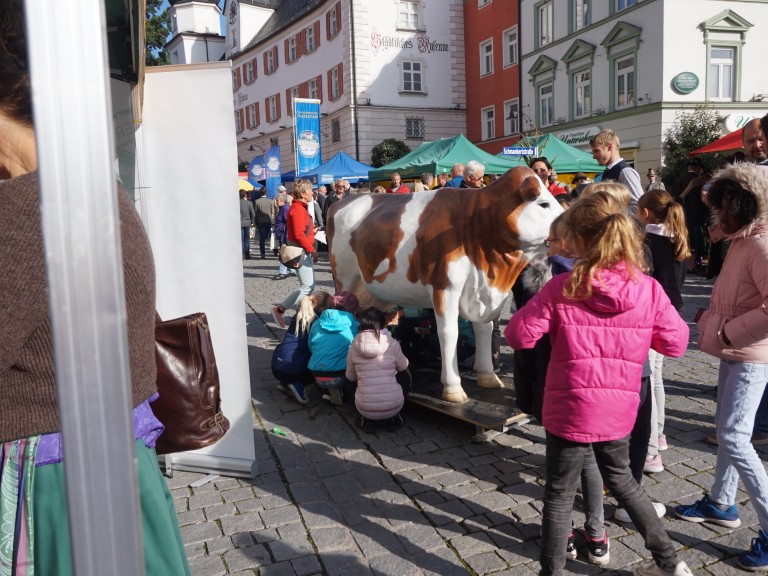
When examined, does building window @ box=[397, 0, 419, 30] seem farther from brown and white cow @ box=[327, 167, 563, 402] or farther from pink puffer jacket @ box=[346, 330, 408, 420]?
pink puffer jacket @ box=[346, 330, 408, 420]

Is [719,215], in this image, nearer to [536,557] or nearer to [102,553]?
[536,557]

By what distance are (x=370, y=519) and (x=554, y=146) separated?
40.7ft

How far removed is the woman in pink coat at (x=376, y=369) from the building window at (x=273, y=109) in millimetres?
38533

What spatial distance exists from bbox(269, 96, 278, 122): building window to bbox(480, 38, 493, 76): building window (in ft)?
49.3

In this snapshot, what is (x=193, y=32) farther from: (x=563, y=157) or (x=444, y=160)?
(x=563, y=157)

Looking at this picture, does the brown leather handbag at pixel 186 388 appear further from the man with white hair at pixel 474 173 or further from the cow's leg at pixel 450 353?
the man with white hair at pixel 474 173

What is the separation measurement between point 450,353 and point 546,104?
23810mm

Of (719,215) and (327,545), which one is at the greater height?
(719,215)

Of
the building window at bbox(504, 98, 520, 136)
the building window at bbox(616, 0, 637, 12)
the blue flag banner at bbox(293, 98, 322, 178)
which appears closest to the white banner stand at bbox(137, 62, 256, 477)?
the blue flag banner at bbox(293, 98, 322, 178)

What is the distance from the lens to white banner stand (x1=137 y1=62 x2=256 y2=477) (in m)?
3.45

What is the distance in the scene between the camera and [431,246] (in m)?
4.41

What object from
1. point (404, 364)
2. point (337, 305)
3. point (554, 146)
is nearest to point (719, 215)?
point (404, 364)

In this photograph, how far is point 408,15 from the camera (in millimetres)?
31750

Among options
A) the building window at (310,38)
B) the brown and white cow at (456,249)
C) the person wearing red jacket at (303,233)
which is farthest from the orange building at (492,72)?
the brown and white cow at (456,249)
